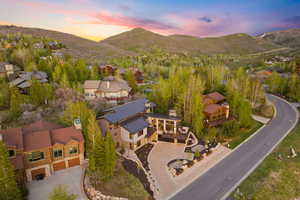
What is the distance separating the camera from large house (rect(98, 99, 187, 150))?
2639 centimetres

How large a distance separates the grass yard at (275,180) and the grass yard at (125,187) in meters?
10.3

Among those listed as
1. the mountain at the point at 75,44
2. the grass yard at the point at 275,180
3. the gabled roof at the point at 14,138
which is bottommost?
the grass yard at the point at 275,180

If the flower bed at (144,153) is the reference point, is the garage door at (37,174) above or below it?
above

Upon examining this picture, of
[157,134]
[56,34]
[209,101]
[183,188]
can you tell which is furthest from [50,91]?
[56,34]

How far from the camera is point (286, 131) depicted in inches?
1344

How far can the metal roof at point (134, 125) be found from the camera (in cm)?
2602

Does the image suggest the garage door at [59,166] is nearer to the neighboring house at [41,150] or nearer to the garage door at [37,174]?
the neighboring house at [41,150]

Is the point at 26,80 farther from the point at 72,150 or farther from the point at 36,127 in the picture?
the point at 72,150

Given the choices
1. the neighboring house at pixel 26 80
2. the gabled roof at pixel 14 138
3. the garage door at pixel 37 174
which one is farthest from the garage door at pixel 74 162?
the neighboring house at pixel 26 80

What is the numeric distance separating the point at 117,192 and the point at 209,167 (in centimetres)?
1288

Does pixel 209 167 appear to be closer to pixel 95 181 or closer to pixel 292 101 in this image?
pixel 95 181

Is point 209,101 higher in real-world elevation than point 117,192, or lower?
higher

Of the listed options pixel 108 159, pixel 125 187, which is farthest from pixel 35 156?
pixel 125 187

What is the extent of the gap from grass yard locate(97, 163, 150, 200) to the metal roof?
22.6 feet
